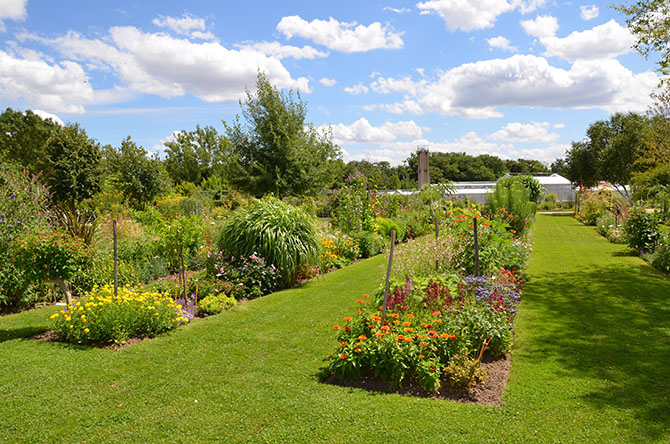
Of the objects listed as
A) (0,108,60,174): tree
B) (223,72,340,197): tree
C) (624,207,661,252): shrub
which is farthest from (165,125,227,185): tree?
(624,207,661,252): shrub

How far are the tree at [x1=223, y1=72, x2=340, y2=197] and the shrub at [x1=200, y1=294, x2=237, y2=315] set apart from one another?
9.22 metres

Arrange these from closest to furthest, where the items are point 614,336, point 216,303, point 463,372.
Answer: point 463,372, point 614,336, point 216,303

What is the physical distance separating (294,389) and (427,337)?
139 centimetres

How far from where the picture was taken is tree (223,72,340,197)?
15938 mm

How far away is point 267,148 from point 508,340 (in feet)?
43.5

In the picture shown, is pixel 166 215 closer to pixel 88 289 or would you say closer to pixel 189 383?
pixel 88 289

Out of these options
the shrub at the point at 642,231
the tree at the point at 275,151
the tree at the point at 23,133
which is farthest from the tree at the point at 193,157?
the shrub at the point at 642,231

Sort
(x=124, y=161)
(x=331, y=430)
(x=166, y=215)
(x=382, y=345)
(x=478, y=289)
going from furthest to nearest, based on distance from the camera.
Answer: (x=124, y=161)
(x=166, y=215)
(x=478, y=289)
(x=382, y=345)
(x=331, y=430)

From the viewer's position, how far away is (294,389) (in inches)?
155

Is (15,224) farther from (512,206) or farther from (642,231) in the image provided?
(642,231)

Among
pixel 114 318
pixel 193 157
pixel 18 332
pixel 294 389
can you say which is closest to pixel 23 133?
pixel 193 157

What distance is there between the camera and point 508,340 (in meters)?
4.68

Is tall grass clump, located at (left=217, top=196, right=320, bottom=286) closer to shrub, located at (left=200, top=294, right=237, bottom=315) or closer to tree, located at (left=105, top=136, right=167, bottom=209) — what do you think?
shrub, located at (left=200, top=294, right=237, bottom=315)

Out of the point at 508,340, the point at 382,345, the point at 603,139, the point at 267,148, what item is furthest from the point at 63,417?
the point at 603,139
